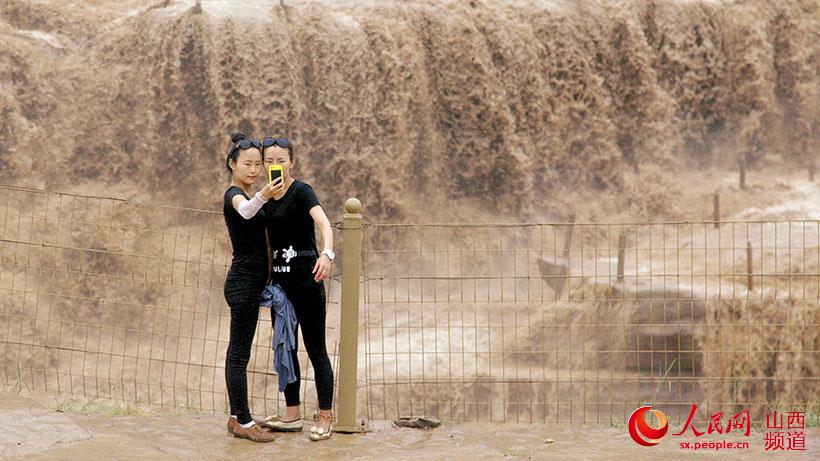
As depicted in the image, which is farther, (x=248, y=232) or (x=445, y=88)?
(x=445, y=88)

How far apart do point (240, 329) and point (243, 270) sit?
276 millimetres

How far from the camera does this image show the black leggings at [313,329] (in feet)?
15.0

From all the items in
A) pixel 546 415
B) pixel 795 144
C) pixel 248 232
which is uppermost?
pixel 795 144

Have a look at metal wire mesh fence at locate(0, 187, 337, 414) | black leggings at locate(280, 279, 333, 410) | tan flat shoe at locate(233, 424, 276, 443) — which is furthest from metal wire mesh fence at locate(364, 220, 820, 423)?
tan flat shoe at locate(233, 424, 276, 443)

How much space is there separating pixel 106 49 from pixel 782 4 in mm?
10960

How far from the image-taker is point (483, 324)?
11633 mm

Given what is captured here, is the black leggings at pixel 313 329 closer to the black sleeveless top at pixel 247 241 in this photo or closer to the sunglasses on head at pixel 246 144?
the black sleeveless top at pixel 247 241

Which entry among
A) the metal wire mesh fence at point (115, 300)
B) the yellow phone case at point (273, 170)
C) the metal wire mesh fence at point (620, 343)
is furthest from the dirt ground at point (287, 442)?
the metal wire mesh fence at point (115, 300)

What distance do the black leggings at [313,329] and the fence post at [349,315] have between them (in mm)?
153

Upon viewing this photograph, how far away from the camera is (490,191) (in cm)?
1540

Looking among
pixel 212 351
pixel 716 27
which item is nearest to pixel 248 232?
pixel 212 351

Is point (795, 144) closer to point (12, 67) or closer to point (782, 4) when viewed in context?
point (782, 4)
